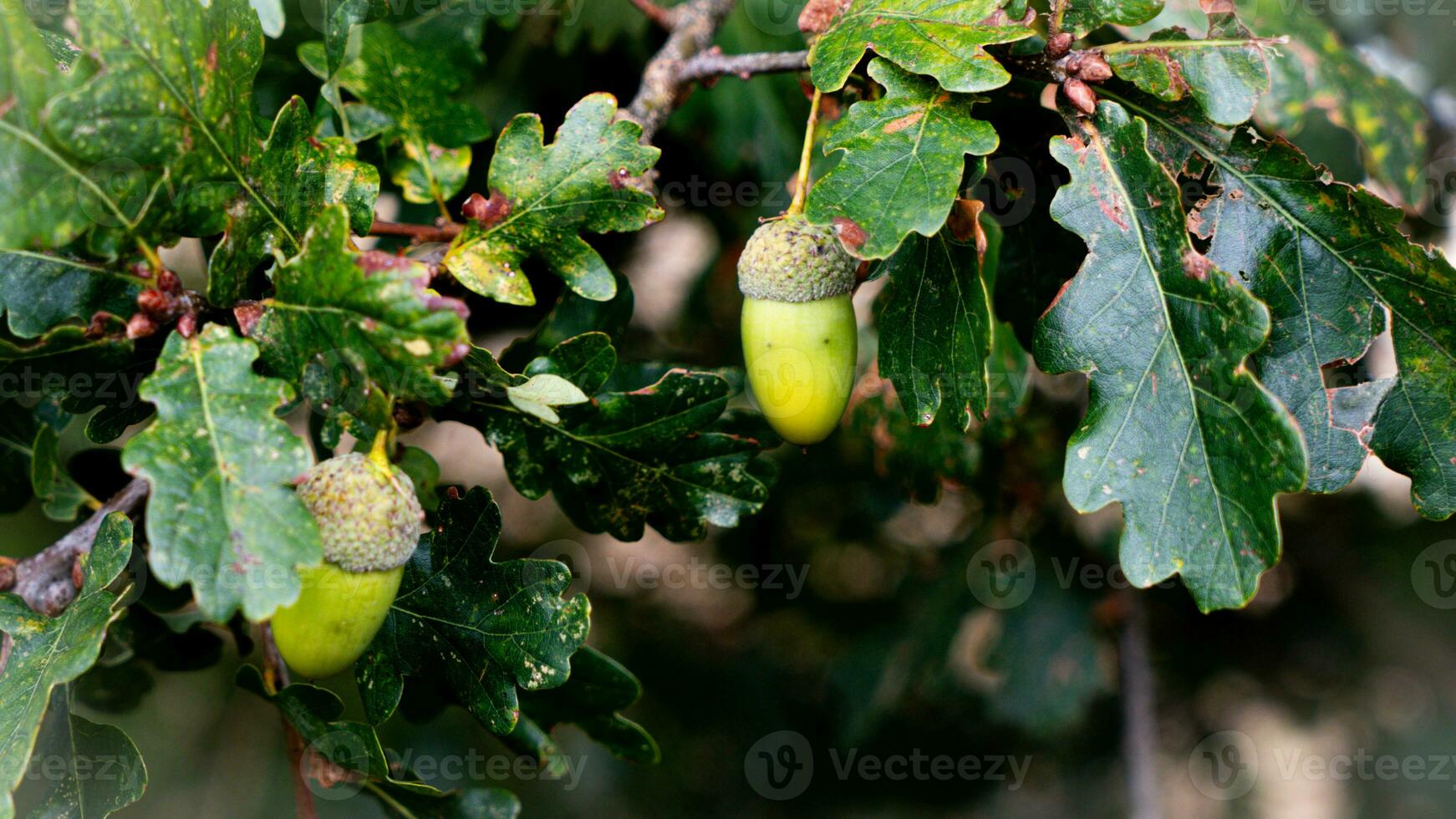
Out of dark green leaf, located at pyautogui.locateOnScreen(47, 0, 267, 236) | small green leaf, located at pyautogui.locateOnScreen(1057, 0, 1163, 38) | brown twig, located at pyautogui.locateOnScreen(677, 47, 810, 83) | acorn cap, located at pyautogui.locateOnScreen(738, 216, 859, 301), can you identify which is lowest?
acorn cap, located at pyautogui.locateOnScreen(738, 216, 859, 301)

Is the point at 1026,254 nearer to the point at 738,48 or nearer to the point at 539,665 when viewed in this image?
the point at 539,665

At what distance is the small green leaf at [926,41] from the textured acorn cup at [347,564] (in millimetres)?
435

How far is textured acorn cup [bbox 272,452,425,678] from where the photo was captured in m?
0.70

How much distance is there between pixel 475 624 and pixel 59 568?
33cm

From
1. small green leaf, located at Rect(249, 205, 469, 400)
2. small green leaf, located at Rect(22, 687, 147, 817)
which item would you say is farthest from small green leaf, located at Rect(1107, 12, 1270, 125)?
small green leaf, located at Rect(22, 687, 147, 817)

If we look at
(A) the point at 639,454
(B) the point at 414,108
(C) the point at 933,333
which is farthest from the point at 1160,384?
(B) the point at 414,108

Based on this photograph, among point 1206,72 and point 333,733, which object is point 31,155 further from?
point 1206,72

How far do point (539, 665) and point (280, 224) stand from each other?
0.38 m

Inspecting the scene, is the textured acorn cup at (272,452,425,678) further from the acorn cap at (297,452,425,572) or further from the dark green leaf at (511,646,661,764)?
the dark green leaf at (511,646,661,764)

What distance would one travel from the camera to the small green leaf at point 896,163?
69 cm

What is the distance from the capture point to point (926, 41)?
28.4 inches

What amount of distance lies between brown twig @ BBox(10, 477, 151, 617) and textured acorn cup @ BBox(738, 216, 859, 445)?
50 cm


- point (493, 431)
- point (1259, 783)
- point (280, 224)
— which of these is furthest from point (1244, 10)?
point (1259, 783)

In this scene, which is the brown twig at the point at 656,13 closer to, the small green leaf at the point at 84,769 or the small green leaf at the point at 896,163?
the small green leaf at the point at 896,163
